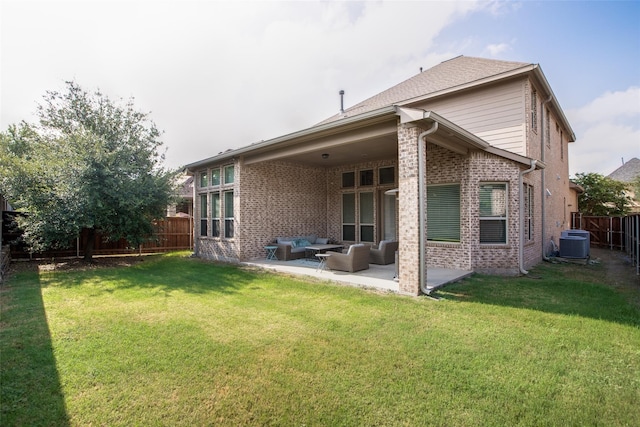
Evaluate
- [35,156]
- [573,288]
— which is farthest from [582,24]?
[35,156]

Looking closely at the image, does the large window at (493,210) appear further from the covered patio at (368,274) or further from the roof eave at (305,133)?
the roof eave at (305,133)

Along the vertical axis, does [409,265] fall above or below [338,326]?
above

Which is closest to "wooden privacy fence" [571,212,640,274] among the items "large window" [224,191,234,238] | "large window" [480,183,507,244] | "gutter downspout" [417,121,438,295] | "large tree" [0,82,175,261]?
"large window" [480,183,507,244]

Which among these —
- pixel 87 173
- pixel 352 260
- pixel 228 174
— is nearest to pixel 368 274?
pixel 352 260

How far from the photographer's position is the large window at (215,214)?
1190 centimetres

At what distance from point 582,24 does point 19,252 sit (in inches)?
744

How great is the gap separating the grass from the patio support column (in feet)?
1.76

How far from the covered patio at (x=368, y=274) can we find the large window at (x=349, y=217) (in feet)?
8.98

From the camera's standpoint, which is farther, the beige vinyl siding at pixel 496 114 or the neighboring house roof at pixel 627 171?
the neighboring house roof at pixel 627 171

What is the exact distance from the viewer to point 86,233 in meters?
12.2

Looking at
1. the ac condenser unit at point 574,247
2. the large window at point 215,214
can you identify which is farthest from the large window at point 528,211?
the large window at point 215,214

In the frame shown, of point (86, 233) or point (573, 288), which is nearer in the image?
point (573, 288)

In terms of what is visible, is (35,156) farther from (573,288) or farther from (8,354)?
(573,288)

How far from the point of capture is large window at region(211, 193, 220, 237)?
39.0ft
